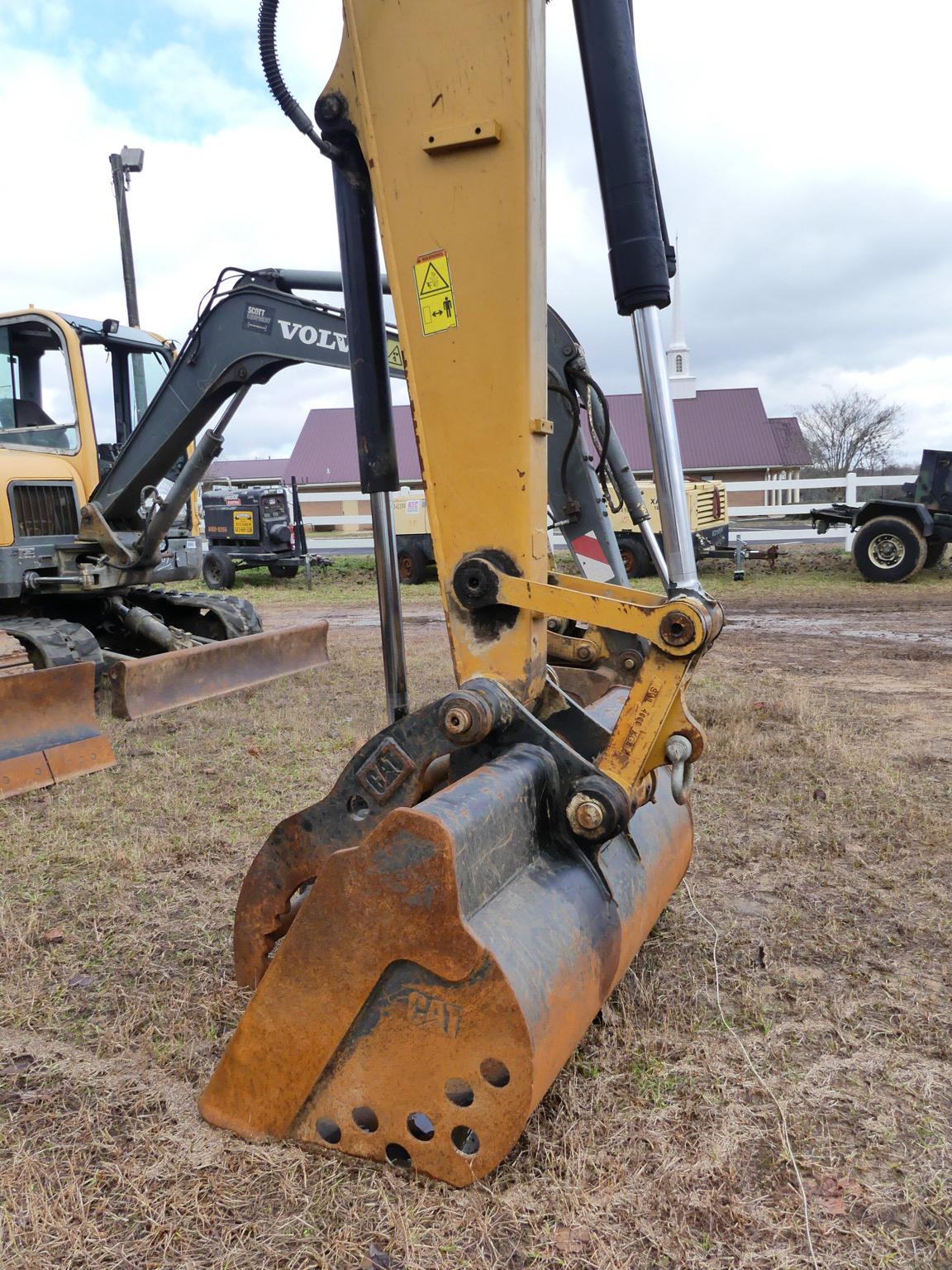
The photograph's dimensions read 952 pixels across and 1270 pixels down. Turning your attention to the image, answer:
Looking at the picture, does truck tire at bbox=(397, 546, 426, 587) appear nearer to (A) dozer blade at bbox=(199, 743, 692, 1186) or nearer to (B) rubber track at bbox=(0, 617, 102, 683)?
A: (B) rubber track at bbox=(0, 617, 102, 683)

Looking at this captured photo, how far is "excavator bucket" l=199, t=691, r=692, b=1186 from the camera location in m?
1.88

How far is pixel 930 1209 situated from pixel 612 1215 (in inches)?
25.1

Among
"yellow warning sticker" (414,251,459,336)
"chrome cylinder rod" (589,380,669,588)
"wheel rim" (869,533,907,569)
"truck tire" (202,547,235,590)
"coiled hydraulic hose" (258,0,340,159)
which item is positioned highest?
"coiled hydraulic hose" (258,0,340,159)

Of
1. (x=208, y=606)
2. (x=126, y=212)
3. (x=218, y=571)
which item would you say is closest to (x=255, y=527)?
(x=218, y=571)

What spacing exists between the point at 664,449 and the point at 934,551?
13296 millimetres

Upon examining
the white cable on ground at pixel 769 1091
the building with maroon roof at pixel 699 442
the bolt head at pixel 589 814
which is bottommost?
the white cable on ground at pixel 769 1091

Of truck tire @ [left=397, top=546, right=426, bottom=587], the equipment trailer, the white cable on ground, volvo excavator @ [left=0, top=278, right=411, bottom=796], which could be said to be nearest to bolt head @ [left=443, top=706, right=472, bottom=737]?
the white cable on ground

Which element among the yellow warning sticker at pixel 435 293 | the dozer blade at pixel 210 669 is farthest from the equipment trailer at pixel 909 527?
the yellow warning sticker at pixel 435 293

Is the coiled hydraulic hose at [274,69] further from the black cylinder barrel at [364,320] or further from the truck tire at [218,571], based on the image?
the truck tire at [218,571]

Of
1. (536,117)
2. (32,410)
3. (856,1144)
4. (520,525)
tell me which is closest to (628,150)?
(536,117)

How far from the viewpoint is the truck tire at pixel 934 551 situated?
13.5 metres

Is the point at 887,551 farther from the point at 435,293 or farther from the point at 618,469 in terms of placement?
the point at 435,293

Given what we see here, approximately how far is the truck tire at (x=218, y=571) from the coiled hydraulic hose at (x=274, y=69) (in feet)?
45.7

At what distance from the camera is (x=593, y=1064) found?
7.64ft
